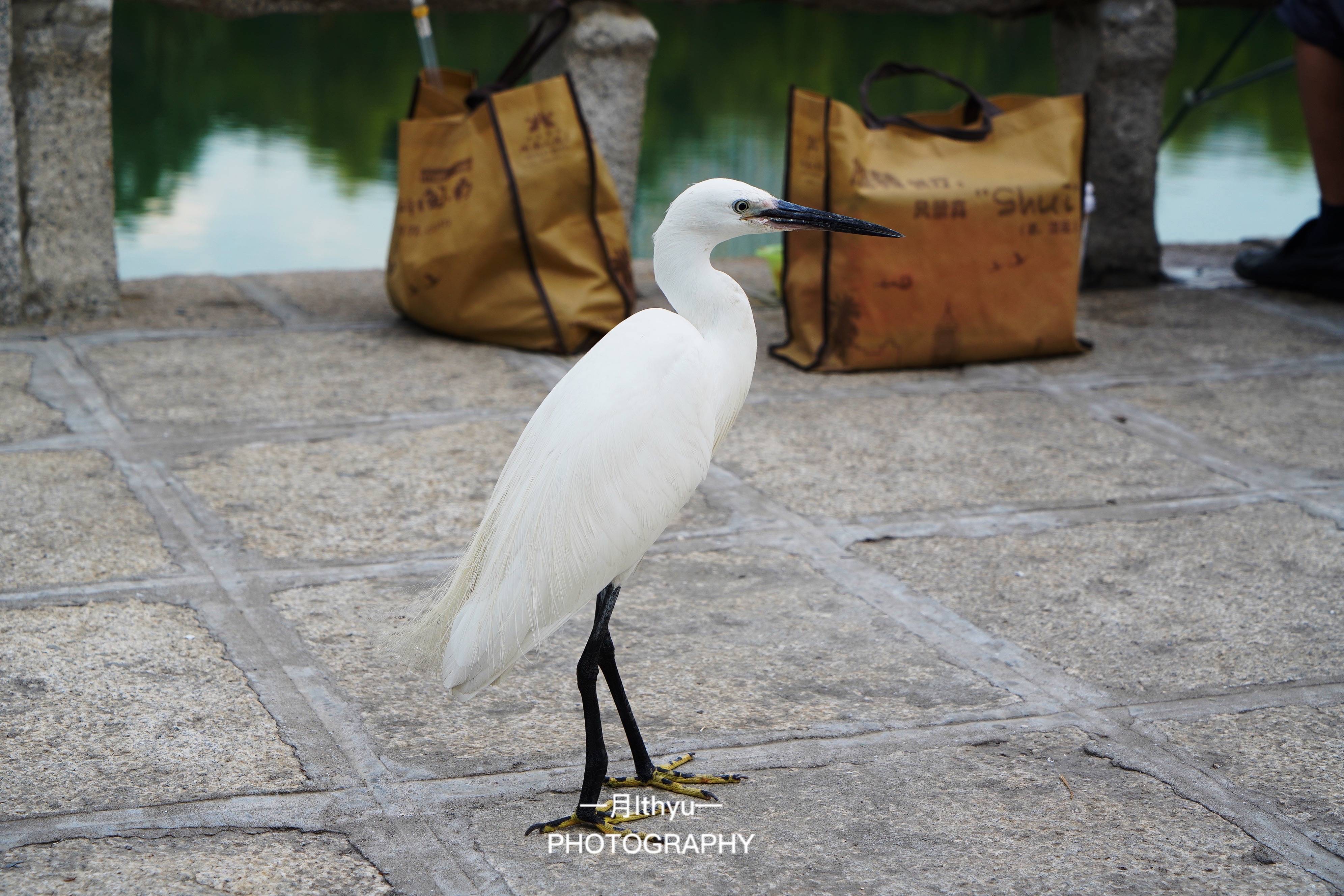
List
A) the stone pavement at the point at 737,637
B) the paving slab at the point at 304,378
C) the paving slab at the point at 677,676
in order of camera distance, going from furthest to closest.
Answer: the paving slab at the point at 304,378, the paving slab at the point at 677,676, the stone pavement at the point at 737,637

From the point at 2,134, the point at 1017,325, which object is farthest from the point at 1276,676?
the point at 2,134

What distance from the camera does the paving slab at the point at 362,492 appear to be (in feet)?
8.67

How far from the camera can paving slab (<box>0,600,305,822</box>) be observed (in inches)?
70.7

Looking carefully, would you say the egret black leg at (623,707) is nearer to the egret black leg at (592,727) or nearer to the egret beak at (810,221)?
the egret black leg at (592,727)

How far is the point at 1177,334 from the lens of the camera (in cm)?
426

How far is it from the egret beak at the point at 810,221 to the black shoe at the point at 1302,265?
3.21 metres

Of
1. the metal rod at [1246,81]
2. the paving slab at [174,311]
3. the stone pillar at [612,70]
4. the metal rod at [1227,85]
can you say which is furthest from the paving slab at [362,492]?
the metal rod at [1246,81]

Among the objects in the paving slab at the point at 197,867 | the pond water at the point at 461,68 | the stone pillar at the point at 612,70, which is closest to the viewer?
the paving slab at the point at 197,867

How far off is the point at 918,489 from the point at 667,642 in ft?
3.04

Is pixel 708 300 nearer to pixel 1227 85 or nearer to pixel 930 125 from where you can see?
pixel 930 125

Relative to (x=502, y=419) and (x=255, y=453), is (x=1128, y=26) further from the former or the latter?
(x=255, y=453)

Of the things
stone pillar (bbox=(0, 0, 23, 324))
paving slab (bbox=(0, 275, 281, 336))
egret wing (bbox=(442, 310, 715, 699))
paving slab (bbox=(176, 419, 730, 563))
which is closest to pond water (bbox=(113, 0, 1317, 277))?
paving slab (bbox=(0, 275, 281, 336))

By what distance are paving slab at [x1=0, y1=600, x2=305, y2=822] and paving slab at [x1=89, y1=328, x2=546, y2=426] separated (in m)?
1.08

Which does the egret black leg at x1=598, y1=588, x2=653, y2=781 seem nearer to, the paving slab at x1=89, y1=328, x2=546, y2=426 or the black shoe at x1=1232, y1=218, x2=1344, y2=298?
the paving slab at x1=89, y1=328, x2=546, y2=426
